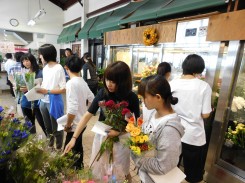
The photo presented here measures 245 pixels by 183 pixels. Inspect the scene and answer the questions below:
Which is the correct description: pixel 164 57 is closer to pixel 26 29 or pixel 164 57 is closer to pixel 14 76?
pixel 14 76

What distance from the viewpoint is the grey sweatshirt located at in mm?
949

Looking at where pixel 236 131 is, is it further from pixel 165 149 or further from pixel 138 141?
pixel 138 141

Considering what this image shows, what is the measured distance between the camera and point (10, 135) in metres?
0.73

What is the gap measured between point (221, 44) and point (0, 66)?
24.4ft

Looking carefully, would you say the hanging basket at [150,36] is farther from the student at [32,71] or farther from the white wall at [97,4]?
the white wall at [97,4]

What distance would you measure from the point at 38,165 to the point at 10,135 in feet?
0.57

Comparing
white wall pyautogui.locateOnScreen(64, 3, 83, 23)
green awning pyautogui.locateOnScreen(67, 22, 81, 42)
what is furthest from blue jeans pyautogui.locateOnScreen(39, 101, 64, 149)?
white wall pyautogui.locateOnScreen(64, 3, 83, 23)

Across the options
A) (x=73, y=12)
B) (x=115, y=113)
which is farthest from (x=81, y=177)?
(x=73, y=12)

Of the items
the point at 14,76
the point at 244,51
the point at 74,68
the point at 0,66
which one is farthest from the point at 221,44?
the point at 0,66

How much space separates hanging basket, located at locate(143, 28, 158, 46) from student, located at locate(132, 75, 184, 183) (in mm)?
1947

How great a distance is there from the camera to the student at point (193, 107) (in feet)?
5.79

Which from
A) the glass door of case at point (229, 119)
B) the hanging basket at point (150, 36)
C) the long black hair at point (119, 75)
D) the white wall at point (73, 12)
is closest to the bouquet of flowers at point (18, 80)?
the long black hair at point (119, 75)

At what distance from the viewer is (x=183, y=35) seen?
2467mm

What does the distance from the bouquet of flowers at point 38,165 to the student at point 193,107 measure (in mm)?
1237
